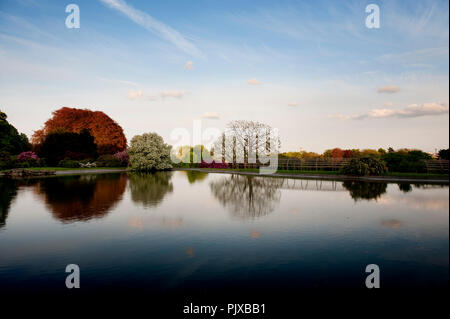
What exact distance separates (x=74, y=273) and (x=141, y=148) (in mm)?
42997

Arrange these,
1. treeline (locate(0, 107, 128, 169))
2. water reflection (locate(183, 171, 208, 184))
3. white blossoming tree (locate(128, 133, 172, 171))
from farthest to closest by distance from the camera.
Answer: white blossoming tree (locate(128, 133, 172, 171)) → treeline (locate(0, 107, 128, 169)) → water reflection (locate(183, 171, 208, 184))

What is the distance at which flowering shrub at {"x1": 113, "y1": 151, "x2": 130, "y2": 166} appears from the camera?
5194 cm

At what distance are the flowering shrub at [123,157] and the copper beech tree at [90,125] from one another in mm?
3915

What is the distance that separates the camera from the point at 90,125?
57000 mm

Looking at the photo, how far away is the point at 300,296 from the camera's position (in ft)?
17.4

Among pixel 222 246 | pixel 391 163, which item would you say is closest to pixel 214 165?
pixel 391 163

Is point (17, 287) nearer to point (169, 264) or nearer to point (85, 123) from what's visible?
point (169, 264)

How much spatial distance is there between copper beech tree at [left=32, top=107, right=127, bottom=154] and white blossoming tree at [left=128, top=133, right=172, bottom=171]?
928 centimetres

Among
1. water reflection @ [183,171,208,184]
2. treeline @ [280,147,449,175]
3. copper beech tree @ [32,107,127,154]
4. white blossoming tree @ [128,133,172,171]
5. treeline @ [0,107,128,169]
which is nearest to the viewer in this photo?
treeline @ [280,147,449,175]

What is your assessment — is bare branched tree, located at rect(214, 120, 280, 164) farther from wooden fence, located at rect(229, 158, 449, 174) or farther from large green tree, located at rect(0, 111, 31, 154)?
large green tree, located at rect(0, 111, 31, 154)

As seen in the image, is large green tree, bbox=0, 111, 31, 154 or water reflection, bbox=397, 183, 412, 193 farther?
large green tree, bbox=0, 111, 31, 154

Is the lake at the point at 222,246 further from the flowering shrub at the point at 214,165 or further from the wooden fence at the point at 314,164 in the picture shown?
the flowering shrub at the point at 214,165

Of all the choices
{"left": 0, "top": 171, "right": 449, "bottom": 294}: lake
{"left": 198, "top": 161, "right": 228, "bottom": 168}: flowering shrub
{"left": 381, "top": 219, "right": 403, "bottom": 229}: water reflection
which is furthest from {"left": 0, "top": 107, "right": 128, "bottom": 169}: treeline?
{"left": 381, "top": 219, "right": 403, "bottom": 229}: water reflection

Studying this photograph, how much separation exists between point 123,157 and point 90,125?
439 inches
